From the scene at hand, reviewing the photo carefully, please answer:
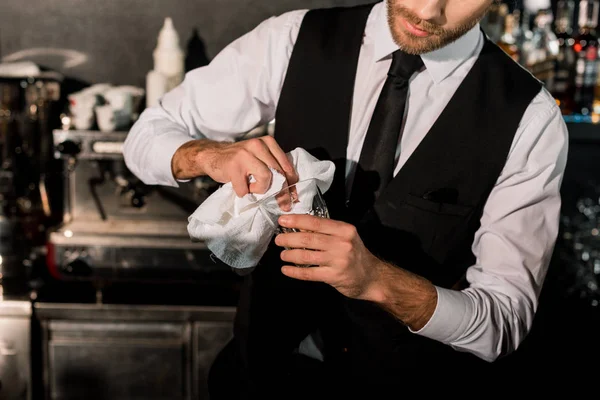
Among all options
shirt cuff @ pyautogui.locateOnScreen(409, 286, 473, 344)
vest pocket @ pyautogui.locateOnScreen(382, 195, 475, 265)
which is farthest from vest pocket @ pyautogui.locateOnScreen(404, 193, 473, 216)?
shirt cuff @ pyautogui.locateOnScreen(409, 286, 473, 344)

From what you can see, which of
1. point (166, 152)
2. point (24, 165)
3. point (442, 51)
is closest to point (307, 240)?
point (166, 152)

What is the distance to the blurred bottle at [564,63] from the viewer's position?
8.21 feet

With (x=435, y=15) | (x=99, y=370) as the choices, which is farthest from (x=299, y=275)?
(x=99, y=370)

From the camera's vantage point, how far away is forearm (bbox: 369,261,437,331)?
4.09 ft

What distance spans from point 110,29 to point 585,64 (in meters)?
1.72

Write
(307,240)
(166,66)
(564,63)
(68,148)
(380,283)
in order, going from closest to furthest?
(307,240), (380,283), (68,148), (166,66), (564,63)

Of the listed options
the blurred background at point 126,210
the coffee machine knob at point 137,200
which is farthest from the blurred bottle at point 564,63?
the coffee machine knob at point 137,200

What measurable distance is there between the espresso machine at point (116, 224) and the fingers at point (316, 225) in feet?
3.79

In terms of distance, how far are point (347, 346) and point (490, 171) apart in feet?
1.60

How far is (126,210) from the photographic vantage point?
238cm

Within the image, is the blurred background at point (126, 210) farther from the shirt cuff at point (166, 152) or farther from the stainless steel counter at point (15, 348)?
the shirt cuff at point (166, 152)

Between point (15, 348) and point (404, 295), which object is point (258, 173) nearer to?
point (404, 295)

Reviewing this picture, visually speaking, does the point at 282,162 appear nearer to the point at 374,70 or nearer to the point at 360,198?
the point at 360,198

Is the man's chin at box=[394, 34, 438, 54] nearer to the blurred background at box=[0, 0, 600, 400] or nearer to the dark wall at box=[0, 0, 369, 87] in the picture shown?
the blurred background at box=[0, 0, 600, 400]
